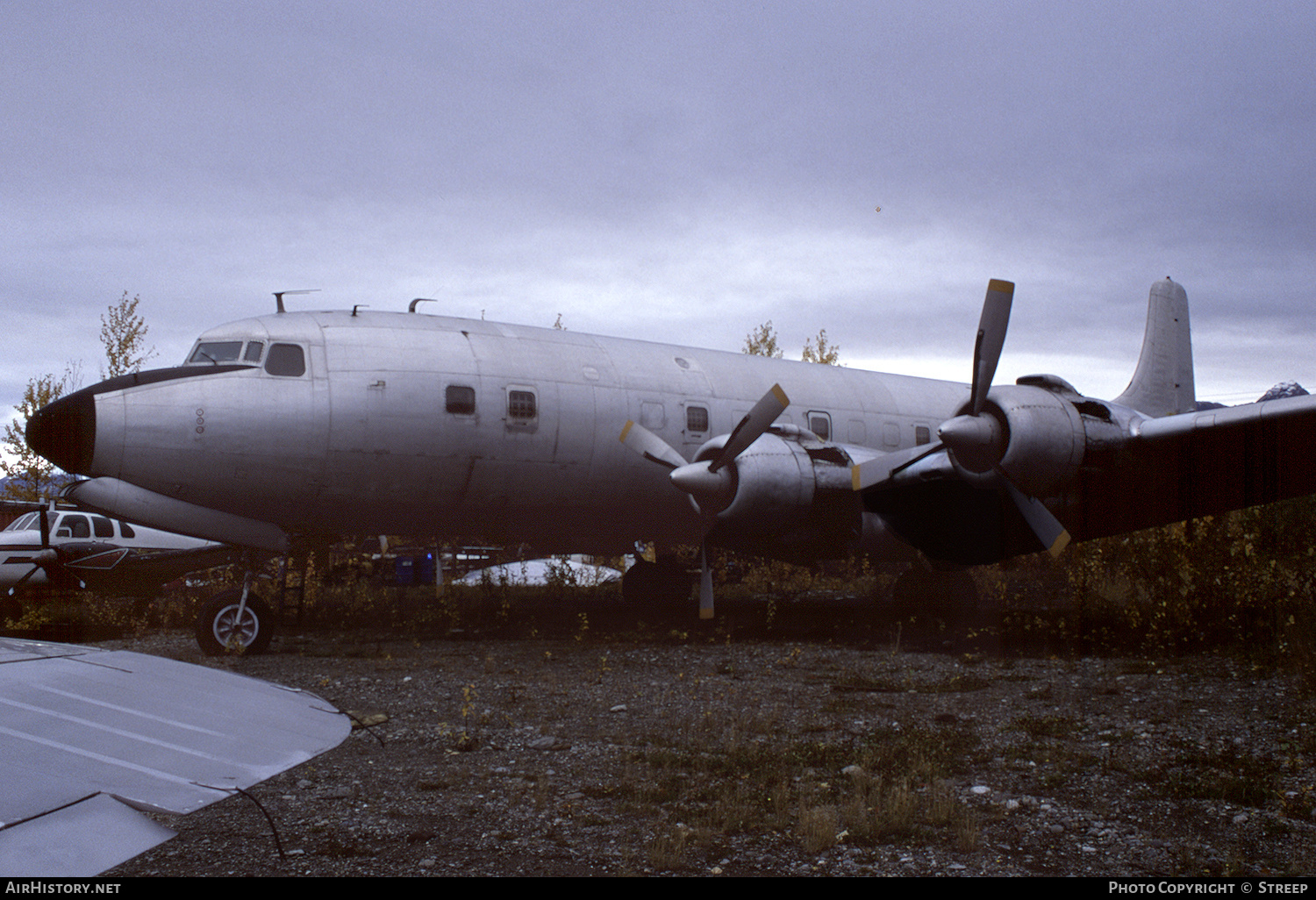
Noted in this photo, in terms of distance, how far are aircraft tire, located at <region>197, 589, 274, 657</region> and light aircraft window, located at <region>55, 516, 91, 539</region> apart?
32.6 feet

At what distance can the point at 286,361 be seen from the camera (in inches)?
457

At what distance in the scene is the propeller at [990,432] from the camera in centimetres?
1038

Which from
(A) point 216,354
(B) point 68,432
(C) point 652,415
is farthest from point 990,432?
(B) point 68,432

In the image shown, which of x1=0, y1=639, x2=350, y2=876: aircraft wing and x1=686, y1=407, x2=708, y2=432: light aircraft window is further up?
x1=686, y1=407, x2=708, y2=432: light aircraft window

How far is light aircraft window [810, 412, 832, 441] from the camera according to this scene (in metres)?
15.1

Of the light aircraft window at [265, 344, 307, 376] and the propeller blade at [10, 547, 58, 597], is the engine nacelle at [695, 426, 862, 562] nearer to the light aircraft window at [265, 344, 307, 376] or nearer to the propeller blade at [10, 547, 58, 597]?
the light aircraft window at [265, 344, 307, 376]

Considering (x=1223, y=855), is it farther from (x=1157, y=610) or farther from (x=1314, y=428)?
(x=1157, y=610)

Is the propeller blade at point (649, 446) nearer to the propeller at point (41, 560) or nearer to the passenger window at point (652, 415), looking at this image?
the passenger window at point (652, 415)

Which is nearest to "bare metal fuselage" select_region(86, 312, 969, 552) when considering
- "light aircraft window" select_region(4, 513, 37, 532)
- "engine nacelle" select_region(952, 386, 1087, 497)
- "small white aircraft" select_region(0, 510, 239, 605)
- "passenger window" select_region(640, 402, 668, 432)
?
"passenger window" select_region(640, 402, 668, 432)

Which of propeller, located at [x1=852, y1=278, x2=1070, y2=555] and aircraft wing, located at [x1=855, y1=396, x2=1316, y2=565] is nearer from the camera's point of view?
propeller, located at [x1=852, y1=278, x2=1070, y2=555]

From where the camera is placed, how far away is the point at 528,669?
10.4 meters

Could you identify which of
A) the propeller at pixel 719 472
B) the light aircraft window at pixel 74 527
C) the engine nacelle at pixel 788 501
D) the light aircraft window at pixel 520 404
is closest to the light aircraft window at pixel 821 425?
the engine nacelle at pixel 788 501

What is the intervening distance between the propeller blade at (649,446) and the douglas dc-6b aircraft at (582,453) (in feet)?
0.11

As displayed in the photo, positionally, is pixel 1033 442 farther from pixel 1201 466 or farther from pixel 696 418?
pixel 696 418
